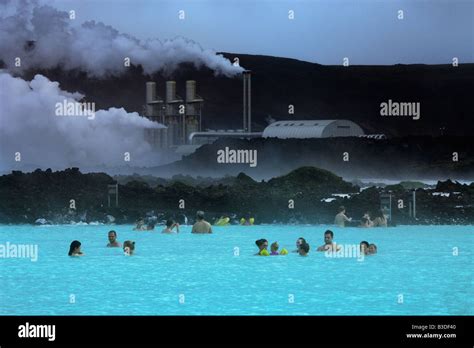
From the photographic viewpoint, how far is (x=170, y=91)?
27062 millimetres

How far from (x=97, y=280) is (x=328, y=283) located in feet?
12.8

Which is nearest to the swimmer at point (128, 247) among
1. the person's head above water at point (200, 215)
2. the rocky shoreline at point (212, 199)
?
the person's head above water at point (200, 215)

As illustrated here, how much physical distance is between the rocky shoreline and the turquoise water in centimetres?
299

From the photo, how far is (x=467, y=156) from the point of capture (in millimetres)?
29062

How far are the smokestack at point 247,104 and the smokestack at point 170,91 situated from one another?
2.23 metres

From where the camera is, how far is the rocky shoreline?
24266mm

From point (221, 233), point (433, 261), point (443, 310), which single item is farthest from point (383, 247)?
point (443, 310)

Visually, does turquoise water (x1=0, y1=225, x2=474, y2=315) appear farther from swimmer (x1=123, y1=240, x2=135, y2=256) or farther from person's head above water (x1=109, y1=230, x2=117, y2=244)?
person's head above water (x1=109, y1=230, x2=117, y2=244)

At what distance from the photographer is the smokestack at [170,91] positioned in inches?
1050

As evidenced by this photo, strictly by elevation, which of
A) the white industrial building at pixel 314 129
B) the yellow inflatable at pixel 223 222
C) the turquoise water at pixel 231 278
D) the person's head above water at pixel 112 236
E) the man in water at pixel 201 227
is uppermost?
the white industrial building at pixel 314 129

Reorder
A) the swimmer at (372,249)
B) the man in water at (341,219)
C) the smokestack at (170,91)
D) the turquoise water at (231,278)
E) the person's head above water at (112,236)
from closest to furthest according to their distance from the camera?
the turquoise water at (231,278)
the swimmer at (372,249)
the person's head above water at (112,236)
the man in water at (341,219)
the smokestack at (170,91)

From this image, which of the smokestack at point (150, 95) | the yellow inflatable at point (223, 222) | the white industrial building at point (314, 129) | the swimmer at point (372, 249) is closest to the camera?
the swimmer at point (372, 249)

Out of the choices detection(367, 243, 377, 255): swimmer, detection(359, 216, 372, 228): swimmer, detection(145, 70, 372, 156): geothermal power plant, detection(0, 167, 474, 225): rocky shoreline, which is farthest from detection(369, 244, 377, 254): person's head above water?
detection(145, 70, 372, 156): geothermal power plant

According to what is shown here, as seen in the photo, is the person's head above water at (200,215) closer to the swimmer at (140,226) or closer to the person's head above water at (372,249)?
the swimmer at (140,226)
